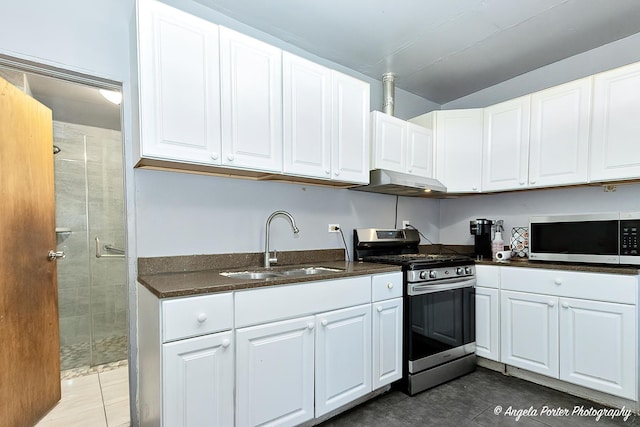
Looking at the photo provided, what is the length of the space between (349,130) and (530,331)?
6.43ft

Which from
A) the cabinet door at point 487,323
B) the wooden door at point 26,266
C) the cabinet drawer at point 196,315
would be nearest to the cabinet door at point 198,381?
the cabinet drawer at point 196,315

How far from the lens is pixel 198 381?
140cm

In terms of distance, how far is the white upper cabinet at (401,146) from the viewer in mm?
2553

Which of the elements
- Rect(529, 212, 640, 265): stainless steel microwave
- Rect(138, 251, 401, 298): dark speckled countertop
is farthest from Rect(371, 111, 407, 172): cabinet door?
Rect(529, 212, 640, 265): stainless steel microwave

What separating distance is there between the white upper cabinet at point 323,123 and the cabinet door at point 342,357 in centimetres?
91

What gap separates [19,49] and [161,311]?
4.64 ft

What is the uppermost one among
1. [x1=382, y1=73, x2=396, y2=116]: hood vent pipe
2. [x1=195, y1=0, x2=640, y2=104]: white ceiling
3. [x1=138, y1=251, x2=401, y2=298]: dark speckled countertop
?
[x1=195, y1=0, x2=640, y2=104]: white ceiling

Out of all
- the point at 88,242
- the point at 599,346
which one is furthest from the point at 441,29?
the point at 88,242

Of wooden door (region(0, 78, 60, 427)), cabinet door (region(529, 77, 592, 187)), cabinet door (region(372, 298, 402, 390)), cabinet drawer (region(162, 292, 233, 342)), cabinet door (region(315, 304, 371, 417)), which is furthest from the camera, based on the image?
cabinet door (region(529, 77, 592, 187))

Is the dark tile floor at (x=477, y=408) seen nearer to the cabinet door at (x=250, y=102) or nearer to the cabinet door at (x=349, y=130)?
the cabinet door at (x=349, y=130)

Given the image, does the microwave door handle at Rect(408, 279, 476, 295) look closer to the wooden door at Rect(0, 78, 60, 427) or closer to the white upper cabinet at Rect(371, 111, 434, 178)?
the white upper cabinet at Rect(371, 111, 434, 178)

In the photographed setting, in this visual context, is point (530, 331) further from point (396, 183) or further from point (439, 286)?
point (396, 183)

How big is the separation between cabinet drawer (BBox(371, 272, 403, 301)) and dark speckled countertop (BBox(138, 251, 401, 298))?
41mm

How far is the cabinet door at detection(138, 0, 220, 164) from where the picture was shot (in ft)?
5.03
